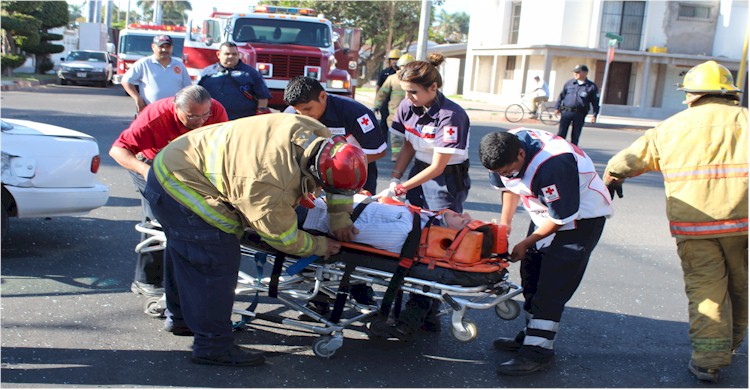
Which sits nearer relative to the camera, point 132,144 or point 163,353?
point 163,353

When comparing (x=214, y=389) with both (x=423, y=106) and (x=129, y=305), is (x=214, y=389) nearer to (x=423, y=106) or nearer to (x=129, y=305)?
(x=129, y=305)

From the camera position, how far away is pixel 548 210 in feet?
13.0

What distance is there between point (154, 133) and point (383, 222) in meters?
1.64

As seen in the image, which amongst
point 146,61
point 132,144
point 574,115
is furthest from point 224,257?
point 574,115

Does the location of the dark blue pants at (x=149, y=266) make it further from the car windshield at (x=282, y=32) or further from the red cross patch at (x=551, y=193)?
the car windshield at (x=282, y=32)

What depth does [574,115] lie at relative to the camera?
14.1 meters

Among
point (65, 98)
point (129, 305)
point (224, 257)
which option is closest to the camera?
point (224, 257)

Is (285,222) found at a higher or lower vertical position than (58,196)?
higher

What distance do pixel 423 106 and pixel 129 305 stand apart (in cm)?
237

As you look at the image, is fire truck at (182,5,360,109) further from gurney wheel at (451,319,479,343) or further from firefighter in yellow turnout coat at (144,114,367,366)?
gurney wheel at (451,319,479,343)

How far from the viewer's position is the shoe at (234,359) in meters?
3.96

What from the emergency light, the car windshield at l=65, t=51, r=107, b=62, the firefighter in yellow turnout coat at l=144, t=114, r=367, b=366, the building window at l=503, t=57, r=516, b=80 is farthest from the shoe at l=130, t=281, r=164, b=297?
the building window at l=503, t=57, r=516, b=80

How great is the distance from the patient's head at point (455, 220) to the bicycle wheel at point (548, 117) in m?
19.3

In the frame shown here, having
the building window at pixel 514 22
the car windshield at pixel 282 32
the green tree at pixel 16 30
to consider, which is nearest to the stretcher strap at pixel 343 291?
the car windshield at pixel 282 32
